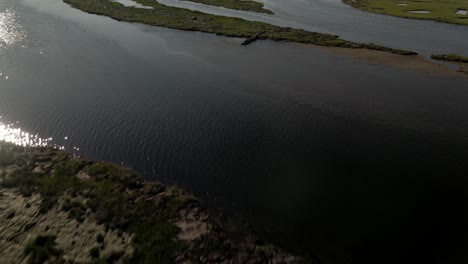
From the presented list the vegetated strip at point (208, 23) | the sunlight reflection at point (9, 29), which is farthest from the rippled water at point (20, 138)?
the vegetated strip at point (208, 23)

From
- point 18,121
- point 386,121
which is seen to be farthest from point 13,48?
point 386,121

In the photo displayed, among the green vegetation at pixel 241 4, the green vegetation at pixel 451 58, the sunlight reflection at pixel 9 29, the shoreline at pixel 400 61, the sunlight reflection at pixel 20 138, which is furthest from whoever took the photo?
the green vegetation at pixel 241 4

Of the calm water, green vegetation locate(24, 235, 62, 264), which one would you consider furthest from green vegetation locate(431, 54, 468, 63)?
green vegetation locate(24, 235, 62, 264)

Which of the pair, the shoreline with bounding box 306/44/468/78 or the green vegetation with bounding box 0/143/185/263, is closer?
the green vegetation with bounding box 0/143/185/263

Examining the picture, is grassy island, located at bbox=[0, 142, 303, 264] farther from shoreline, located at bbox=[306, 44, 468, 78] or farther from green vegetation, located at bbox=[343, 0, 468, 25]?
green vegetation, located at bbox=[343, 0, 468, 25]

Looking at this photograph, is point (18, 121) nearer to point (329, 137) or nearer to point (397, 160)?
point (329, 137)

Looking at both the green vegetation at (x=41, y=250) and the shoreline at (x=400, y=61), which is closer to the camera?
the green vegetation at (x=41, y=250)

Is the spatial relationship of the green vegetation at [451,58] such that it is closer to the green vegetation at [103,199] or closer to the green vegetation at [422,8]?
the green vegetation at [422,8]
